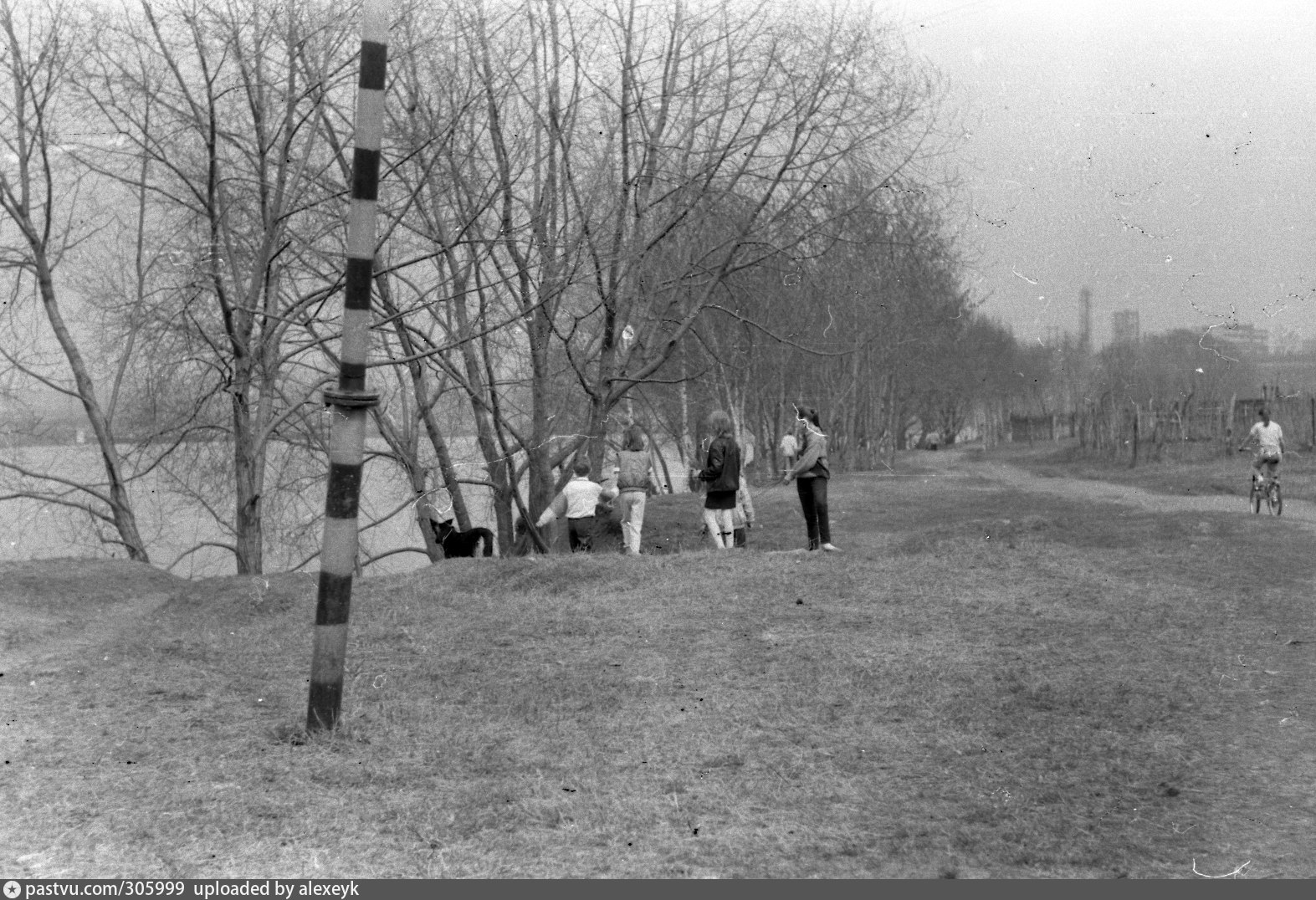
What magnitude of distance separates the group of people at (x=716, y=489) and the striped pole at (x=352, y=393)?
782 cm

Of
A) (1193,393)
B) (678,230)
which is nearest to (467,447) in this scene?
(678,230)

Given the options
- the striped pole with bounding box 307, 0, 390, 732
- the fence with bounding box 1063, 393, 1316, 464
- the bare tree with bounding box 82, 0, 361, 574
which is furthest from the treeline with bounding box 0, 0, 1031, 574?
the fence with bounding box 1063, 393, 1316, 464

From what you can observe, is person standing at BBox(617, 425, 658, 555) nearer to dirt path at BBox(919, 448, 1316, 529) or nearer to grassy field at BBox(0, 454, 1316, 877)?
grassy field at BBox(0, 454, 1316, 877)

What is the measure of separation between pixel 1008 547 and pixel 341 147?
30.9 ft

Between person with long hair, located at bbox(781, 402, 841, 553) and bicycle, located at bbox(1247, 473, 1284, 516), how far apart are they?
827 centimetres

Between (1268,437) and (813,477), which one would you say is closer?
(813,477)

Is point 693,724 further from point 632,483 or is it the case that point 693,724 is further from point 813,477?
point 632,483

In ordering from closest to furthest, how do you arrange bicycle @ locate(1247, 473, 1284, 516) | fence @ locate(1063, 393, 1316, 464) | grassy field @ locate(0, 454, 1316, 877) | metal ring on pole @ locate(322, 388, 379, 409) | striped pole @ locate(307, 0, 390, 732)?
grassy field @ locate(0, 454, 1316, 877) → striped pole @ locate(307, 0, 390, 732) → metal ring on pole @ locate(322, 388, 379, 409) → bicycle @ locate(1247, 473, 1284, 516) → fence @ locate(1063, 393, 1316, 464)

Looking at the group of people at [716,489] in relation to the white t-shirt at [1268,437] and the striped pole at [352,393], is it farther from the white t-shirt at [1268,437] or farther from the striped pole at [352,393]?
the white t-shirt at [1268,437]

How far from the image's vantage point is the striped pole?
6.04 m

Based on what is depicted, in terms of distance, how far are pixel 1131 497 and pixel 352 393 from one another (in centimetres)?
2183

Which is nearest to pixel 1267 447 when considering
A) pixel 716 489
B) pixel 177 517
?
pixel 716 489

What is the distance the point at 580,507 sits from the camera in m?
15.7

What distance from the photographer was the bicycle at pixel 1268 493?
1970 cm
